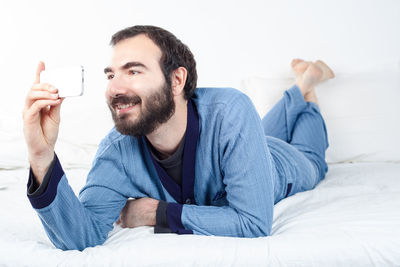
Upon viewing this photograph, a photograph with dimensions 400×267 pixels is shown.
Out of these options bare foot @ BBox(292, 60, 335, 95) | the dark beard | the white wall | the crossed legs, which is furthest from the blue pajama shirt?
the white wall

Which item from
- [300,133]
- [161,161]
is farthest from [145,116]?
[300,133]

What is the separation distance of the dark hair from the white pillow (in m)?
1.05

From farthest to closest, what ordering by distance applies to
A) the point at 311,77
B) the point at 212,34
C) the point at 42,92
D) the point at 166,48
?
the point at 212,34 → the point at 311,77 → the point at 166,48 → the point at 42,92

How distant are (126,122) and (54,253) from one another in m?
0.37

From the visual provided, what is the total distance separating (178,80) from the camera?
1.24 metres

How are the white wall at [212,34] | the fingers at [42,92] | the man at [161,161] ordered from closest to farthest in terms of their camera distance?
1. the fingers at [42,92]
2. the man at [161,161]
3. the white wall at [212,34]

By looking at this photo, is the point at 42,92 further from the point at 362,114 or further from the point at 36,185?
the point at 362,114

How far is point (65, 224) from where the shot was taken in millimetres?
1052

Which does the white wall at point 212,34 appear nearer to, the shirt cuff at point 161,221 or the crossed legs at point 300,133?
the crossed legs at point 300,133

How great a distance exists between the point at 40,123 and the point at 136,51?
327 mm

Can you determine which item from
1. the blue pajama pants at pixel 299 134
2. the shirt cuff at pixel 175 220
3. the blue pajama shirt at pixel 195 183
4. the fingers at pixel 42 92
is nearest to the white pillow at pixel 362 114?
the blue pajama pants at pixel 299 134

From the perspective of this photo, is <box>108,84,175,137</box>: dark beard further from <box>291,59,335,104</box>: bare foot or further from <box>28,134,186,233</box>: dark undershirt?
<box>291,59,335,104</box>: bare foot

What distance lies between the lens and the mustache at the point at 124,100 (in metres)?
1.10

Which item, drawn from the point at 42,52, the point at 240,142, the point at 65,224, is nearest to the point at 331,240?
the point at 240,142
